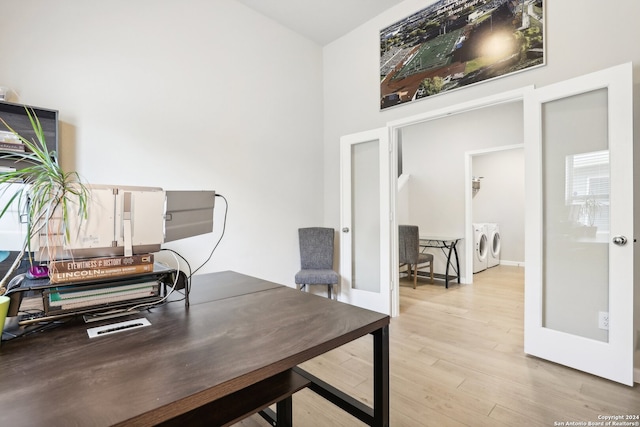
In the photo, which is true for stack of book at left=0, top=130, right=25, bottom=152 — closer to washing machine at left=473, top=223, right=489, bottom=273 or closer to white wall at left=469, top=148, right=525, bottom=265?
washing machine at left=473, top=223, right=489, bottom=273

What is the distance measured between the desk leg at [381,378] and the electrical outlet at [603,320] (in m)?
1.93

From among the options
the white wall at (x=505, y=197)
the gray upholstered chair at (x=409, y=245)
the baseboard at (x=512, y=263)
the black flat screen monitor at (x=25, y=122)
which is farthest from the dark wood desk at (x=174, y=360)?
the baseboard at (x=512, y=263)

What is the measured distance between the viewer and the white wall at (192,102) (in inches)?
87.7

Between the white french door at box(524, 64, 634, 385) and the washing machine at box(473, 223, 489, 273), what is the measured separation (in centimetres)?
322

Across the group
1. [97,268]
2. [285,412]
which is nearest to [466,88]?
[285,412]

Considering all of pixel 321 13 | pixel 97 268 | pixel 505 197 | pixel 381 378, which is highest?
pixel 321 13

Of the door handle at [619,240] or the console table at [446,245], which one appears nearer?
the door handle at [619,240]

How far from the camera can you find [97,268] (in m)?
1.09

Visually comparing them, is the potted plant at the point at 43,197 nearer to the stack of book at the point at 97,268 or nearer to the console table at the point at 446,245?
the stack of book at the point at 97,268

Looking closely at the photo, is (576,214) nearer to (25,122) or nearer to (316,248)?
(316,248)

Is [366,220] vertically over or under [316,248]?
over

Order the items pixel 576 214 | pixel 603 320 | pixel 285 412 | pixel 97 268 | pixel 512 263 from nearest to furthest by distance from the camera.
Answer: pixel 97 268, pixel 285 412, pixel 603 320, pixel 576 214, pixel 512 263

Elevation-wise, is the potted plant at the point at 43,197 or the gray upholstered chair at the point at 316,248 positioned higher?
the potted plant at the point at 43,197

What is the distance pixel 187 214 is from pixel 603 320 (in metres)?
2.69
